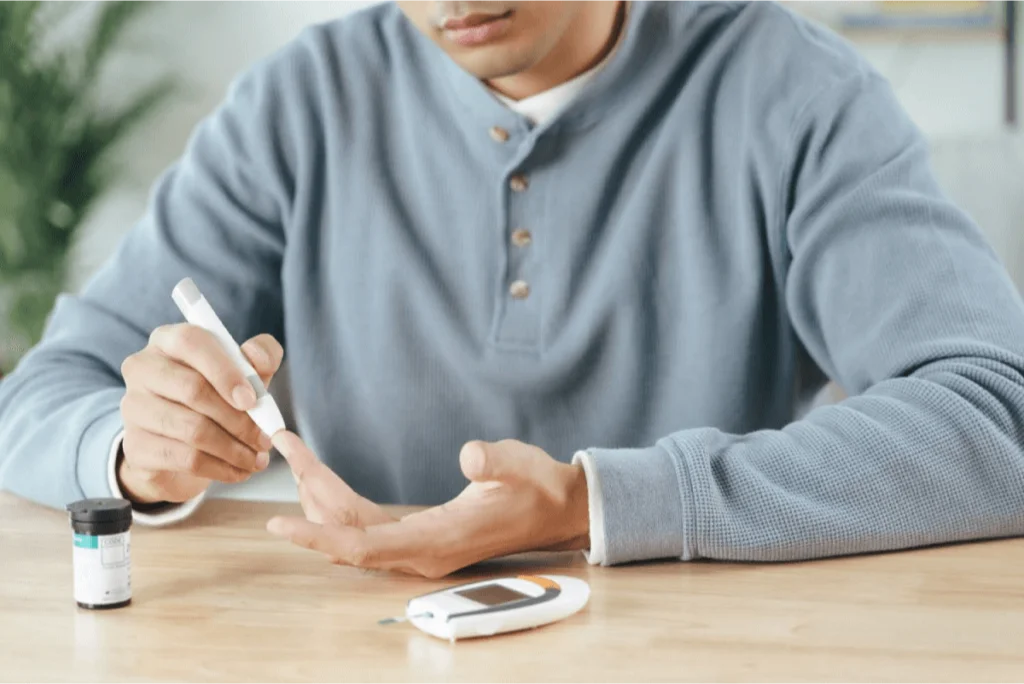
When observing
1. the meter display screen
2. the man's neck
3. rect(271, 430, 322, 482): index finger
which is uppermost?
the man's neck

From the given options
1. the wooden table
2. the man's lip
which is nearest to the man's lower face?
the man's lip

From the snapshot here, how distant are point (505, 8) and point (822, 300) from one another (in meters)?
0.42

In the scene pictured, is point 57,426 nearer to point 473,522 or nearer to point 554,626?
point 473,522

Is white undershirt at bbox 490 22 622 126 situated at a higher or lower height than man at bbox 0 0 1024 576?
higher

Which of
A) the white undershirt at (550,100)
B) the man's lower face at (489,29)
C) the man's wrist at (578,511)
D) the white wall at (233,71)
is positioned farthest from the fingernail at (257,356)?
the white wall at (233,71)

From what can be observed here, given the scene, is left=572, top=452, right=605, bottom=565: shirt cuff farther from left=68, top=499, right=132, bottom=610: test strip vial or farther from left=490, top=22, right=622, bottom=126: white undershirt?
left=490, top=22, right=622, bottom=126: white undershirt

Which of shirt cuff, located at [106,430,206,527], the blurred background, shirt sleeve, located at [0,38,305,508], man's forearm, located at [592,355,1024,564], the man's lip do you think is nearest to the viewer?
man's forearm, located at [592,355,1024,564]

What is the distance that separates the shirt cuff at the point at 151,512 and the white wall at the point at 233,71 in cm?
219

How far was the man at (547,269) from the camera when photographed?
110 centimetres

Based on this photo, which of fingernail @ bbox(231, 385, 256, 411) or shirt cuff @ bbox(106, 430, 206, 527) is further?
shirt cuff @ bbox(106, 430, 206, 527)

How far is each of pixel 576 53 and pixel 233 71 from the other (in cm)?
226

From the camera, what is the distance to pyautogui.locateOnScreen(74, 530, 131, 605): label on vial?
86 centimetres

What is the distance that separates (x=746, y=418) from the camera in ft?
4.56

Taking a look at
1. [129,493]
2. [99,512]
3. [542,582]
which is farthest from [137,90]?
[542,582]
